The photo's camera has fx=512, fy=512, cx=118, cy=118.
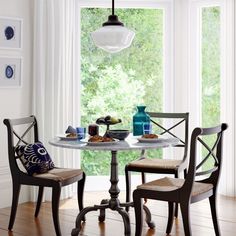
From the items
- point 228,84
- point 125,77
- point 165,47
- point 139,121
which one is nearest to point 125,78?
point 125,77

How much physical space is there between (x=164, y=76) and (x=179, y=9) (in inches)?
29.0


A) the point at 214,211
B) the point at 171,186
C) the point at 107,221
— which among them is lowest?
the point at 107,221

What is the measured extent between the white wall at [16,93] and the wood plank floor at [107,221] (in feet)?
0.84

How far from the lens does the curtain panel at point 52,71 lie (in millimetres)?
4938

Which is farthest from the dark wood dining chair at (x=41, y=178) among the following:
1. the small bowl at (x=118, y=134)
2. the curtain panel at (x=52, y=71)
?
the curtain panel at (x=52, y=71)

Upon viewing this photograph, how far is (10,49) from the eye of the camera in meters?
4.78

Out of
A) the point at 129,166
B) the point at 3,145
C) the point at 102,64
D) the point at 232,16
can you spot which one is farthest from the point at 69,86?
the point at 232,16

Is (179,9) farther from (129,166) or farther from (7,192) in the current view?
(7,192)

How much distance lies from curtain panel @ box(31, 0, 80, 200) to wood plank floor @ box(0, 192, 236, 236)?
18.6 inches

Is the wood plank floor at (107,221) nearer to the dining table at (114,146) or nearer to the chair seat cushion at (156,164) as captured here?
the dining table at (114,146)

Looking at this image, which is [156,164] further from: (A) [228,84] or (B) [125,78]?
(B) [125,78]

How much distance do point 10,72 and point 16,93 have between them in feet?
0.70

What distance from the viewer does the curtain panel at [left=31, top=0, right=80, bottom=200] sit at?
494 cm

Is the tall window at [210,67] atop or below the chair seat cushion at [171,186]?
atop
